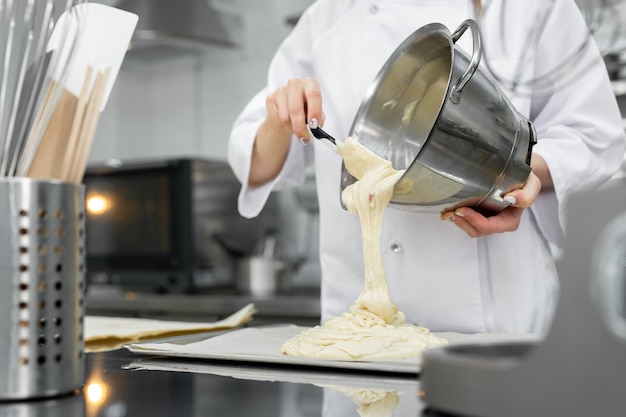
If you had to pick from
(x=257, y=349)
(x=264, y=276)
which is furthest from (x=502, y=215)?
(x=264, y=276)

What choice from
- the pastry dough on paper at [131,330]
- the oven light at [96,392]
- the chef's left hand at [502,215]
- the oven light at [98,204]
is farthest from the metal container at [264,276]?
the oven light at [96,392]

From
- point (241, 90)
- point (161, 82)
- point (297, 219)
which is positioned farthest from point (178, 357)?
point (161, 82)

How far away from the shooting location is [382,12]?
1.12m

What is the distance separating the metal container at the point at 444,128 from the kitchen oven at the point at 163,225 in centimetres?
149

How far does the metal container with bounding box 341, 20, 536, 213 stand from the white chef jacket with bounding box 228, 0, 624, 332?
0.10 m

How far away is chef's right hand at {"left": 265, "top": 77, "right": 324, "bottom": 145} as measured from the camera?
3.05ft

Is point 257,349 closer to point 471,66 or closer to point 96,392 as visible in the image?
point 96,392

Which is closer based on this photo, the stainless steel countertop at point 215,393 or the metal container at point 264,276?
the stainless steel countertop at point 215,393

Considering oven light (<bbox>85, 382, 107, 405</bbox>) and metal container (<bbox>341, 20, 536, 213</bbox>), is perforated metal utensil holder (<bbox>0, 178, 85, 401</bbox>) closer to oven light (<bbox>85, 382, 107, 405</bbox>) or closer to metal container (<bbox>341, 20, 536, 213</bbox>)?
oven light (<bbox>85, 382, 107, 405</bbox>)

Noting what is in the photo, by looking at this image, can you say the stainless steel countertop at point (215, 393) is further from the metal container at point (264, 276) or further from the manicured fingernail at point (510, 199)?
the metal container at point (264, 276)

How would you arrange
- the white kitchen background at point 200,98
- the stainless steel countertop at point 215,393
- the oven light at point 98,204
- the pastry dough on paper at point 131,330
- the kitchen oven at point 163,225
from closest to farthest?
the stainless steel countertop at point 215,393, the pastry dough on paper at point 131,330, the kitchen oven at point 163,225, the oven light at point 98,204, the white kitchen background at point 200,98

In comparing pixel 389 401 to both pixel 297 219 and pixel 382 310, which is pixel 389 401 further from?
pixel 297 219

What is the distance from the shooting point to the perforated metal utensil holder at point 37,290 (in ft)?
1.81

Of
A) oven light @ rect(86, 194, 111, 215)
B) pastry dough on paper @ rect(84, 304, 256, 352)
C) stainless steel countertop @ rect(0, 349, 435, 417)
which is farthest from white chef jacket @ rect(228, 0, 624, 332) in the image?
oven light @ rect(86, 194, 111, 215)
